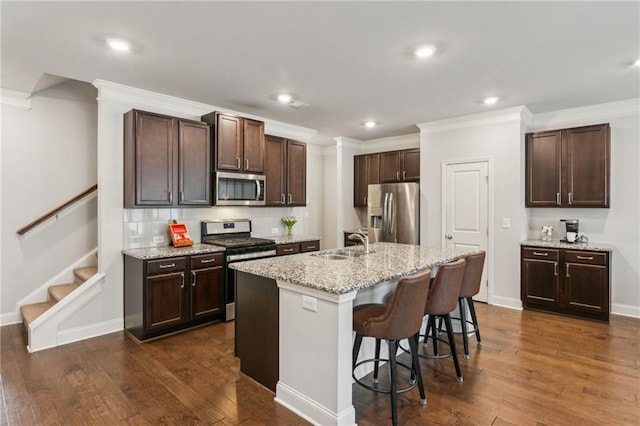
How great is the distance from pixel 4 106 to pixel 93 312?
2.60 metres

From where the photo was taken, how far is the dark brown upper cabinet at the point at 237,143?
4316 mm

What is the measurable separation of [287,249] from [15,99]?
3683 mm

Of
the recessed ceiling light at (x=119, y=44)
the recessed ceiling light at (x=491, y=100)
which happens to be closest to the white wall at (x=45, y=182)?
the recessed ceiling light at (x=119, y=44)

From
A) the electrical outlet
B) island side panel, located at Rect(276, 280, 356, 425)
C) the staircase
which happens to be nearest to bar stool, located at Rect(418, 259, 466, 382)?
island side panel, located at Rect(276, 280, 356, 425)

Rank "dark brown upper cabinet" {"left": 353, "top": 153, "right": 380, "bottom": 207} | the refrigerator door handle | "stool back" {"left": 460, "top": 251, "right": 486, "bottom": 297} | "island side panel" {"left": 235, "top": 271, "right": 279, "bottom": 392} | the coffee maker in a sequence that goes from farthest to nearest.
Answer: "dark brown upper cabinet" {"left": 353, "top": 153, "right": 380, "bottom": 207}
the refrigerator door handle
the coffee maker
"stool back" {"left": 460, "top": 251, "right": 486, "bottom": 297}
"island side panel" {"left": 235, "top": 271, "right": 279, "bottom": 392}

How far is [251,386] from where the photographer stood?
2.65 meters

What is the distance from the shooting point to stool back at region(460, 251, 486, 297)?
3.07 metres

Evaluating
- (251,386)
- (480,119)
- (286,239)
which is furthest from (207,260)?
(480,119)

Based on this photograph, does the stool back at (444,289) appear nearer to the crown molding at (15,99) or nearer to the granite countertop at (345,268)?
the granite countertop at (345,268)

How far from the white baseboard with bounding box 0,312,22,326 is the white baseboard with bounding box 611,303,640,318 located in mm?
7380

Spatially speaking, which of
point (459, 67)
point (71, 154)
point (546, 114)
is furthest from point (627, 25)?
point (71, 154)

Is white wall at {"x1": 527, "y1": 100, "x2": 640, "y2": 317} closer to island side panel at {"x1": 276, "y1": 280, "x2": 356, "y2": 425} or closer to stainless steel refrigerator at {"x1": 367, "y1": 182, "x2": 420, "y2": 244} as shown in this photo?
stainless steel refrigerator at {"x1": 367, "y1": 182, "x2": 420, "y2": 244}

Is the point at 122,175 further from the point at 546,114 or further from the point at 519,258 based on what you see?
the point at 546,114

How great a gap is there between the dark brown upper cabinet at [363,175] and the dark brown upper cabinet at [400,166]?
135 millimetres
